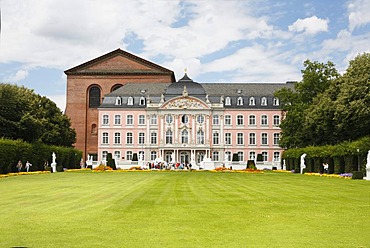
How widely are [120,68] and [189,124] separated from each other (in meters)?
16.9

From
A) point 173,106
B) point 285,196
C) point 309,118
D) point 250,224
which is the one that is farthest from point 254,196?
point 173,106

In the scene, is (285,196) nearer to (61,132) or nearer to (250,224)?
(250,224)

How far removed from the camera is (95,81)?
93188 mm

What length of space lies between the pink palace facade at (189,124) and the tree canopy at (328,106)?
17917 mm

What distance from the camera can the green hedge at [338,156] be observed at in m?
42.4

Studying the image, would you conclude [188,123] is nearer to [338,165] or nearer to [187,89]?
[187,89]

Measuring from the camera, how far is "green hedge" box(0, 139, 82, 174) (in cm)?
4646

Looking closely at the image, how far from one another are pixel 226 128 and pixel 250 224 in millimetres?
74417

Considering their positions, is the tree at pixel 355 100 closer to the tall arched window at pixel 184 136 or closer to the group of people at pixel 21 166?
A: the group of people at pixel 21 166

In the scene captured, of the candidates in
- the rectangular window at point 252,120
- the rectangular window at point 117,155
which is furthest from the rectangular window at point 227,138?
the rectangular window at point 117,155

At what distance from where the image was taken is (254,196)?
20.6 m

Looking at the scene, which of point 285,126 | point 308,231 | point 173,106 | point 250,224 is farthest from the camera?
point 173,106

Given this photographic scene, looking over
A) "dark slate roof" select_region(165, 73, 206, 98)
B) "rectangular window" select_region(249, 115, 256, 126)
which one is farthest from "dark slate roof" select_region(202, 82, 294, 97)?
"rectangular window" select_region(249, 115, 256, 126)

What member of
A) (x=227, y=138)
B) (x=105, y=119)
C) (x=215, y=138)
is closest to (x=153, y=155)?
(x=105, y=119)
